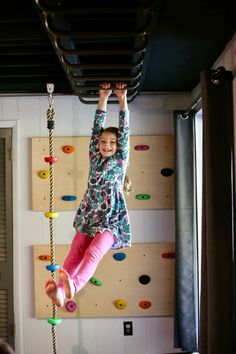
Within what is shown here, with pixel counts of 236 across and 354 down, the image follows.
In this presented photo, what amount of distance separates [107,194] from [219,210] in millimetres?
592

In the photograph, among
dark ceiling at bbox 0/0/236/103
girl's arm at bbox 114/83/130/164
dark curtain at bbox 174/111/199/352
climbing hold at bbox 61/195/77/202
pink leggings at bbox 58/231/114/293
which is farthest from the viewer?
climbing hold at bbox 61/195/77/202

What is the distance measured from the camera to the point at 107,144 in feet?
6.97

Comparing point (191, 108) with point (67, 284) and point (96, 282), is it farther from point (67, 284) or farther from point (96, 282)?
point (67, 284)

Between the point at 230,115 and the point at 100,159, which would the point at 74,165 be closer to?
the point at 100,159

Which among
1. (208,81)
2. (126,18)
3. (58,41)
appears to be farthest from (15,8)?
(208,81)

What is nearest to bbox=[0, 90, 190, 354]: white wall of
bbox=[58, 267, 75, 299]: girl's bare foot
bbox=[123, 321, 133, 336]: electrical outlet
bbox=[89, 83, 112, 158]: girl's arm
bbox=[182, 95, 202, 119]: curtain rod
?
bbox=[123, 321, 133, 336]: electrical outlet

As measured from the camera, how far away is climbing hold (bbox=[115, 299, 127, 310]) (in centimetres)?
319

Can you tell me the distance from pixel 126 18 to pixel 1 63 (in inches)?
37.1

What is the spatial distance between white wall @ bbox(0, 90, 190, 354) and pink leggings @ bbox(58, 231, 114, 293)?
108 centimetres

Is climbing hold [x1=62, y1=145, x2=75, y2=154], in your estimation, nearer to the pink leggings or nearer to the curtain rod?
the curtain rod

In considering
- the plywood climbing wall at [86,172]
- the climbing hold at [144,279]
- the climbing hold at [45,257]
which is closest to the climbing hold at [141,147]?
the plywood climbing wall at [86,172]

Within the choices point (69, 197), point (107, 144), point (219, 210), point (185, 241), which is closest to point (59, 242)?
Result: point (69, 197)

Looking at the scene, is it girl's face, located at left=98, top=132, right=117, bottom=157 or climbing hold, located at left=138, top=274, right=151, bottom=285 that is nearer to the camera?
girl's face, located at left=98, top=132, right=117, bottom=157

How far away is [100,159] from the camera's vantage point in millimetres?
2191
